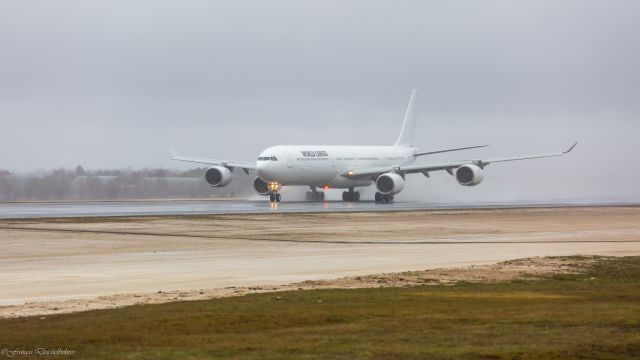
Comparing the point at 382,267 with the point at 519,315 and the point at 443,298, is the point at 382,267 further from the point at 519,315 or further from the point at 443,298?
the point at 519,315

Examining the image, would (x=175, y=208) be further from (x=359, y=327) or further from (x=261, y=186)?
(x=359, y=327)

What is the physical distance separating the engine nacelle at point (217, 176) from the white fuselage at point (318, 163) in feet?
16.3

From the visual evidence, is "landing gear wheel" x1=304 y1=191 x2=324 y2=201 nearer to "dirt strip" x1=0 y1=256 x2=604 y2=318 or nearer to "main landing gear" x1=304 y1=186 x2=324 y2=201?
"main landing gear" x1=304 y1=186 x2=324 y2=201

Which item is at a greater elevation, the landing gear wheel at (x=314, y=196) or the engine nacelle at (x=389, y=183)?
the engine nacelle at (x=389, y=183)

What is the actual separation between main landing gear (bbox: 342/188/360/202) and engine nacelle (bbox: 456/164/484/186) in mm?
11248

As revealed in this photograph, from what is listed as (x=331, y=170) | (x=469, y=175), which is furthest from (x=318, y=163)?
(x=469, y=175)

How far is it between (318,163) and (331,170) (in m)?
2.25

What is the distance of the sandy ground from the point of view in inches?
989

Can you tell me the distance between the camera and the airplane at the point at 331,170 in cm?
8906

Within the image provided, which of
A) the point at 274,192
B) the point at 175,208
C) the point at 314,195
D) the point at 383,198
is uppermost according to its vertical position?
the point at 274,192

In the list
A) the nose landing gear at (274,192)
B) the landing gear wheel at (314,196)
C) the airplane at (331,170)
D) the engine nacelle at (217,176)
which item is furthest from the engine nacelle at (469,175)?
the engine nacelle at (217,176)

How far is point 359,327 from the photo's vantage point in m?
17.8

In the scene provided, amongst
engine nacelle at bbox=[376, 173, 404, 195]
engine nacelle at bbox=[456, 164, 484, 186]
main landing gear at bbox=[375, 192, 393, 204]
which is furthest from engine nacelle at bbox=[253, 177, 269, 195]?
engine nacelle at bbox=[456, 164, 484, 186]

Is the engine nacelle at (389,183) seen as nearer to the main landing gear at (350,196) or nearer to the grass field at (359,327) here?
the main landing gear at (350,196)
